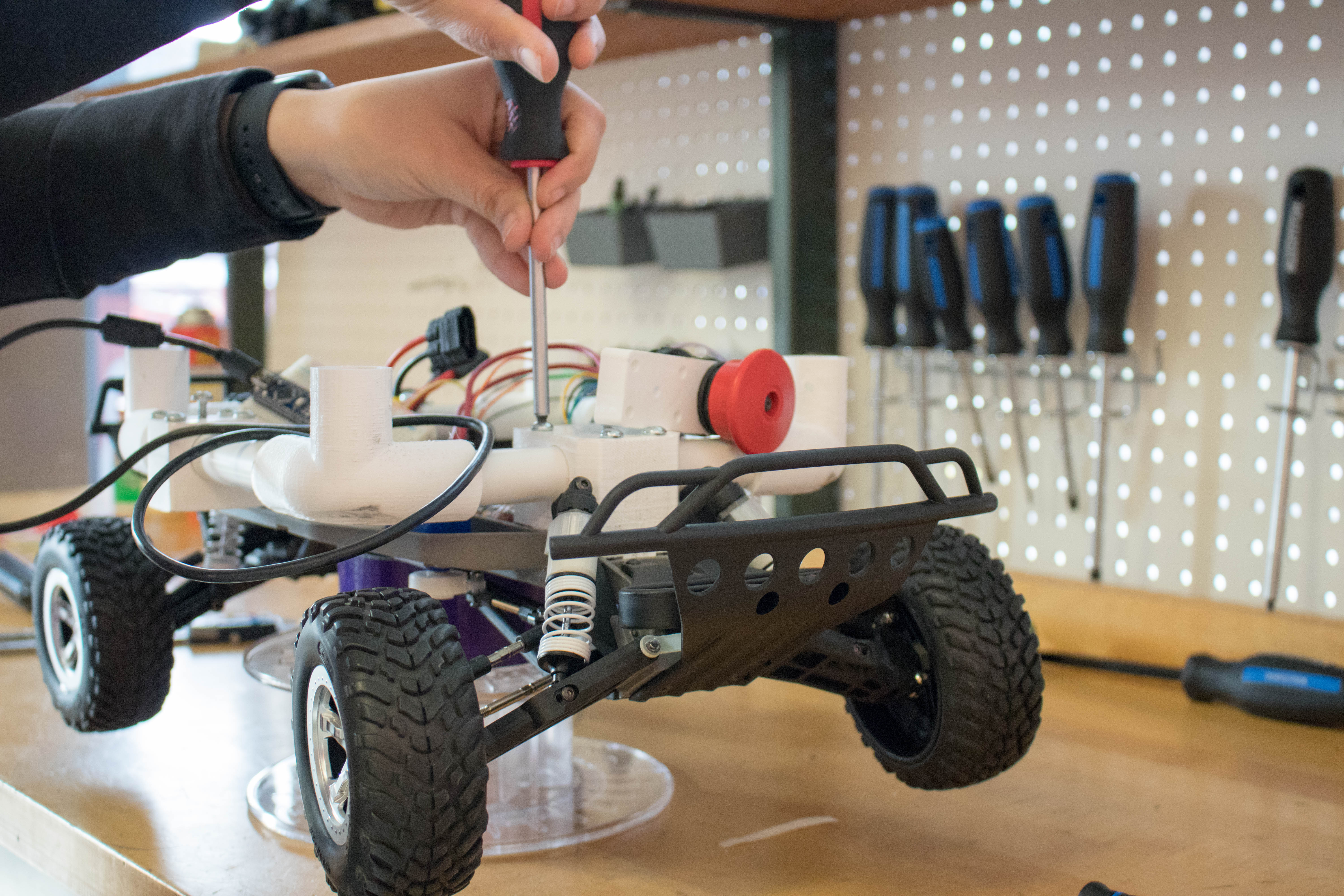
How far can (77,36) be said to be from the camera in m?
0.45

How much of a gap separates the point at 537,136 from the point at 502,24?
0.22 ft

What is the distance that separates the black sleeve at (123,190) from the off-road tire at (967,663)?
15.6 inches

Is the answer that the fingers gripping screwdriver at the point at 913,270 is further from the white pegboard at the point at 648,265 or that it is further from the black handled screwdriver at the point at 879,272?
the white pegboard at the point at 648,265

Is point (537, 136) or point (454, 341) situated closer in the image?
point (537, 136)

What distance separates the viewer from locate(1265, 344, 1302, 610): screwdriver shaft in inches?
34.4

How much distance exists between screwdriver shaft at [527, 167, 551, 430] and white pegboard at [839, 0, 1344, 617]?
0.62 m

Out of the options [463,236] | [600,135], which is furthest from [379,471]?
[463,236]

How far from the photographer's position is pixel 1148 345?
990 millimetres

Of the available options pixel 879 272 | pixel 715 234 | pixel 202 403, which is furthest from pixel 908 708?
pixel 715 234

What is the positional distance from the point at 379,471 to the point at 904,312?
76 centimetres

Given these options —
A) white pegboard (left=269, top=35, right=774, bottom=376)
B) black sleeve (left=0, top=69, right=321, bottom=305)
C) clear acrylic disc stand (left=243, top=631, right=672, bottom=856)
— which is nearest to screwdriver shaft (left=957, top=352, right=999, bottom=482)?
white pegboard (left=269, top=35, right=774, bottom=376)

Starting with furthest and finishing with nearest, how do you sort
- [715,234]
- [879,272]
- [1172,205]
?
[715,234]
[879,272]
[1172,205]

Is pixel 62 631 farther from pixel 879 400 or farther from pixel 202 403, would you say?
pixel 879 400

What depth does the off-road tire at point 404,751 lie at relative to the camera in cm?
40
